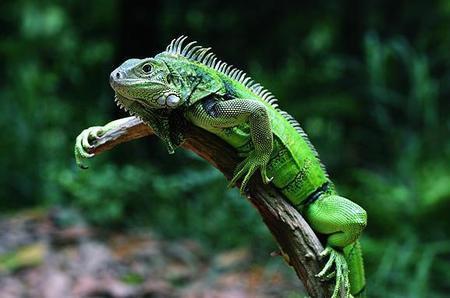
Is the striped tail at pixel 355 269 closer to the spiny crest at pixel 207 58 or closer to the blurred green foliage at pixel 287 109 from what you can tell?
the spiny crest at pixel 207 58

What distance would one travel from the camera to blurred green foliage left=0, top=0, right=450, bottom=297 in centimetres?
604

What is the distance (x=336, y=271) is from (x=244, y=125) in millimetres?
668

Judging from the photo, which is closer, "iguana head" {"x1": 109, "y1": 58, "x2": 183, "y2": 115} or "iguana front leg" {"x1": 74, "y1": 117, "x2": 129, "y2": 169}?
"iguana head" {"x1": 109, "y1": 58, "x2": 183, "y2": 115}

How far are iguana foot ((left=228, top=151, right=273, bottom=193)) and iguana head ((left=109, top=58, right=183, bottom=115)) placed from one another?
1.11 feet

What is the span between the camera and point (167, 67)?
2.62m

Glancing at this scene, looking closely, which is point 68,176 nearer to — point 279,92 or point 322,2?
point 279,92

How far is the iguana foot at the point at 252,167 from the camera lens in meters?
Answer: 2.56

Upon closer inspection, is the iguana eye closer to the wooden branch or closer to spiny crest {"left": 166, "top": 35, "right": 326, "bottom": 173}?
spiny crest {"left": 166, "top": 35, "right": 326, "bottom": 173}

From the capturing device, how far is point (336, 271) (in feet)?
8.59

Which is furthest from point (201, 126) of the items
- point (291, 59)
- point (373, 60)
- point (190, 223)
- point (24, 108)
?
point (24, 108)

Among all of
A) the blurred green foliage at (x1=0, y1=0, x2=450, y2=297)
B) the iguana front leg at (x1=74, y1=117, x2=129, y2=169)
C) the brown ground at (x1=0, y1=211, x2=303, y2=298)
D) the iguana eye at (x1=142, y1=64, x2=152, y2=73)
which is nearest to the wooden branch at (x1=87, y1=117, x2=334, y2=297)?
the iguana eye at (x1=142, y1=64, x2=152, y2=73)

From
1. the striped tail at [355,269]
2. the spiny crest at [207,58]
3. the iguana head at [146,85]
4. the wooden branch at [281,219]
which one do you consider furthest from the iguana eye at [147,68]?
the striped tail at [355,269]

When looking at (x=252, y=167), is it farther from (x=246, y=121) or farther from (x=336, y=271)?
(x=336, y=271)

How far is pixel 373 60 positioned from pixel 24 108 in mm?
4215
